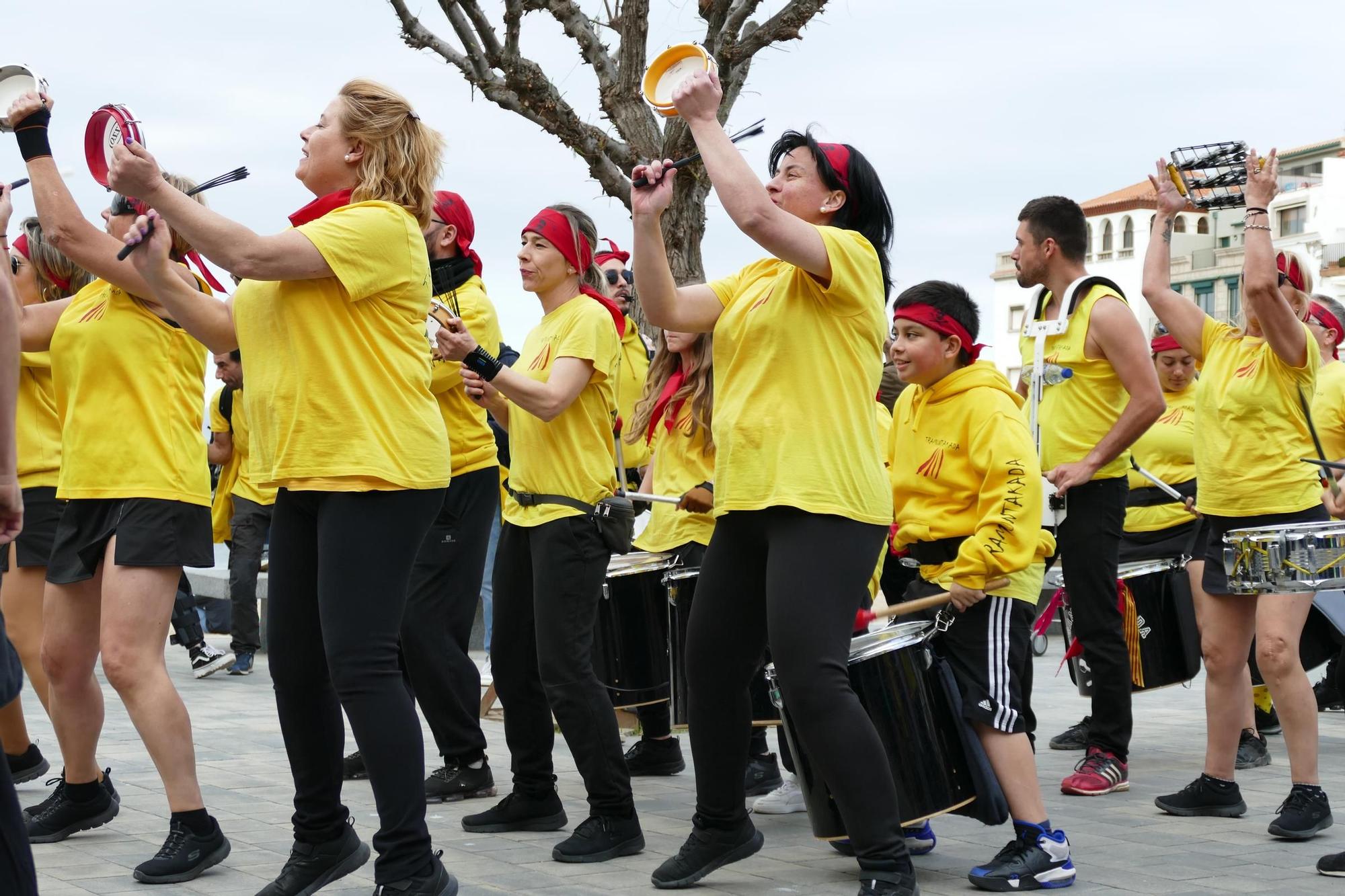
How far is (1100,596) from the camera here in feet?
20.7

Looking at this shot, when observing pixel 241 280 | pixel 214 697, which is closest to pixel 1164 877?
pixel 241 280

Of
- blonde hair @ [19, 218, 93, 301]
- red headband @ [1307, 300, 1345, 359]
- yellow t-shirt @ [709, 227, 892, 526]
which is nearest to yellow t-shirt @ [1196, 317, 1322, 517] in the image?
red headband @ [1307, 300, 1345, 359]

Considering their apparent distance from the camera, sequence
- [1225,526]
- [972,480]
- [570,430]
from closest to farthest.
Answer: [972,480] < [570,430] < [1225,526]

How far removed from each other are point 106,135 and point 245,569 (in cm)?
695

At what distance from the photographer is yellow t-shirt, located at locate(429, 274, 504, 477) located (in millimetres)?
5742

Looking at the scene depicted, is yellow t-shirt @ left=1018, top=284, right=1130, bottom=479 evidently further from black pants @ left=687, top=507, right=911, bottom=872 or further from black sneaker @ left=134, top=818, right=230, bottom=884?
black sneaker @ left=134, top=818, right=230, bottom=884

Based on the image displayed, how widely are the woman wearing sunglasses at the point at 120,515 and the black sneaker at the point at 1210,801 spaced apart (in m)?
3.22

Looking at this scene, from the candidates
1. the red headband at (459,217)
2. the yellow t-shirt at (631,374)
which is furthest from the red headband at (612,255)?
the red headband at (459,217)

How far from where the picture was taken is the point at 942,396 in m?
4.93

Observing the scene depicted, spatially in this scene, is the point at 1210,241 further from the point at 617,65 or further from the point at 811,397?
the point at 811,397

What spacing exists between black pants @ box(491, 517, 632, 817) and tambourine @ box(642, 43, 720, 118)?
4.92 feet

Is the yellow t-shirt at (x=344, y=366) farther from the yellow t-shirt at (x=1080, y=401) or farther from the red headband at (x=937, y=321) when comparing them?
the yellow t-shirt at (x=1080, y=401)

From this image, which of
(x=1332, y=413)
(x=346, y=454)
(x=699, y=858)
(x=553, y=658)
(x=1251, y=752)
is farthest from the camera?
(x=1332, y=413)

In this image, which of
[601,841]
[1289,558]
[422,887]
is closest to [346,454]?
[422,887]
